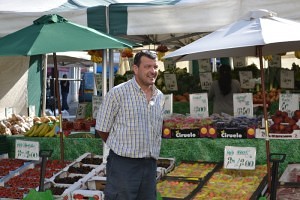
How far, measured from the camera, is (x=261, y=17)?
387 cm

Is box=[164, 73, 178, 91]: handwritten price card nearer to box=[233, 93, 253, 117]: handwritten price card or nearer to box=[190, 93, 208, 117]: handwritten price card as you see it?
box=[190, 93, 208, 117]: handwritten price card

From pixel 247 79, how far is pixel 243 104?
2154 mm

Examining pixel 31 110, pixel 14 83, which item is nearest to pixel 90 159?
pixel 31 110

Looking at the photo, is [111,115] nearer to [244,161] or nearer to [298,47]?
[244,161]

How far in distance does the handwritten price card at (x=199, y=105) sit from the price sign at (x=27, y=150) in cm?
184

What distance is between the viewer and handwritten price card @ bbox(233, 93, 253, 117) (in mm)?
5387

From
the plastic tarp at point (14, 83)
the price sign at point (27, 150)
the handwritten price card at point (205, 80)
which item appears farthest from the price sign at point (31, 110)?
the price sign at point (27, 150)

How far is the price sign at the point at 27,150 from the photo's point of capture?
5.01 metres

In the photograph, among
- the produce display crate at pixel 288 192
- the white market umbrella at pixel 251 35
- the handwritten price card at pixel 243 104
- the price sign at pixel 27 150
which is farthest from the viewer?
the handwritten price card at pixel 243 104

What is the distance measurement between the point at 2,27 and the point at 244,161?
312 centimetres

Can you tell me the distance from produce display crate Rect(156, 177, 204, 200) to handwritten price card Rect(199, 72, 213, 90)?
330cm

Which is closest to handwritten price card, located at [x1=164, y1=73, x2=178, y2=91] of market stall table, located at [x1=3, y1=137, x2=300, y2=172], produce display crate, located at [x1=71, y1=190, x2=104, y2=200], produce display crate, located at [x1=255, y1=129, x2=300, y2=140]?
market stall table, located at [x1=3, y1=137, x2=300, y2=172]

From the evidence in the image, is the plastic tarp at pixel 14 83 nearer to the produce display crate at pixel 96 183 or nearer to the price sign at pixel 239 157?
the produce display crate at pixel 96 183

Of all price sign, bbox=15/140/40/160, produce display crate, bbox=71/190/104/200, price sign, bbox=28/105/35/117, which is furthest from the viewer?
price sign, bbox=28/105/35/117
